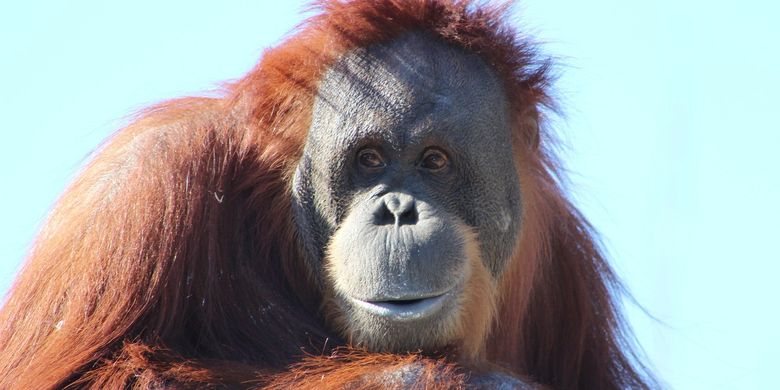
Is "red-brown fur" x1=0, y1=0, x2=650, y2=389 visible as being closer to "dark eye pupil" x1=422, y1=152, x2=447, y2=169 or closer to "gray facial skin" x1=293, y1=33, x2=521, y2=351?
"gray facial skin" x1=293, y1=33, x2=521, y2=351

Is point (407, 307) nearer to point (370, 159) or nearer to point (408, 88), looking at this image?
point (370, 159)

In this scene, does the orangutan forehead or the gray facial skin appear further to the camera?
the orangutan forehead

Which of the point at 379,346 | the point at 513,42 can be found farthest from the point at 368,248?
the point at 513,42

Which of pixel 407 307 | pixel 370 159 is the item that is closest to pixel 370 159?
pixel 370 159

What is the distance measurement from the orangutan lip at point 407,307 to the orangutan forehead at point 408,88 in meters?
0.59

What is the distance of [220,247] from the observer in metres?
4.39

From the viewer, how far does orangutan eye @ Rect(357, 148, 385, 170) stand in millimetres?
4328

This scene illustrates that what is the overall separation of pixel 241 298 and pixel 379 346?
0.49m

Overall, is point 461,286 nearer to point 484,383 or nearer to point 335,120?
point 484,383

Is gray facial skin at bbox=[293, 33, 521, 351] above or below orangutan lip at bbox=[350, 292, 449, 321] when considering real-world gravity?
above

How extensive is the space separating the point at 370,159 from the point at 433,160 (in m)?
0.20

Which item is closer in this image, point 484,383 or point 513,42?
point 484,383

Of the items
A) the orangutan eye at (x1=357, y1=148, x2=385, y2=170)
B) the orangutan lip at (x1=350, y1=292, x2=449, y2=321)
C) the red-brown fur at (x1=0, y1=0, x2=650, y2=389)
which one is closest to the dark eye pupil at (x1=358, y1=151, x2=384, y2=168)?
the orangutan eye at (x1=357, y1=148, x2=385, y2=170)

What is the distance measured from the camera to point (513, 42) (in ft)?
15.4
